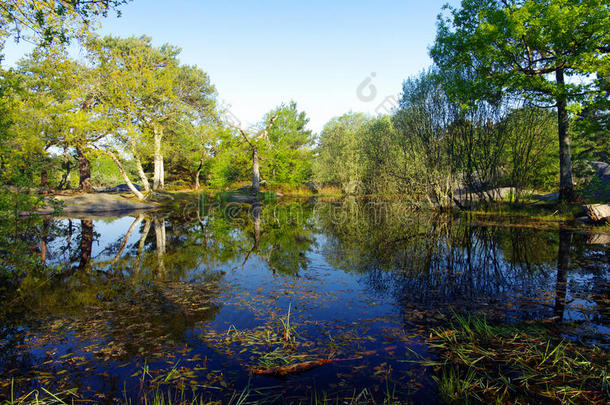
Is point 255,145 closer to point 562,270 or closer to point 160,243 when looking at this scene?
point 160,243

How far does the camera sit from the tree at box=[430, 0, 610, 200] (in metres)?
12.0

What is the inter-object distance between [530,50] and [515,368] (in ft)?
53.6

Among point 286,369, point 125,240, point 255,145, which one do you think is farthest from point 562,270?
point 255,145

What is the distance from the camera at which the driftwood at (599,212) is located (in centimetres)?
1223

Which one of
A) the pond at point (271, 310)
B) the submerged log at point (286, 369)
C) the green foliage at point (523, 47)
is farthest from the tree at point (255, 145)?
the submerged log at point (286, 369)

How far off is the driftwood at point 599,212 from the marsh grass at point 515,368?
12160 mm

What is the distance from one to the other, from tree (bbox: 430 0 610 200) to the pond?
7.20m

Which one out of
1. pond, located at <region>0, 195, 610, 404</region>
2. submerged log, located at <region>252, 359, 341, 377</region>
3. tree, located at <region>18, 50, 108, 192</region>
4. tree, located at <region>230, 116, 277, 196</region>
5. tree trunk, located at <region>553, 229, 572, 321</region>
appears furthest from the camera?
tree, located at <region>230, 116, 277, 196</region>

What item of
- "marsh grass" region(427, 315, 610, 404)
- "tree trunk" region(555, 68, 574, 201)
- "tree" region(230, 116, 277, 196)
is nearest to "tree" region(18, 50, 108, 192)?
"tree" region(230, 116, 277, 196)

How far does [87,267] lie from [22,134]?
21716mm

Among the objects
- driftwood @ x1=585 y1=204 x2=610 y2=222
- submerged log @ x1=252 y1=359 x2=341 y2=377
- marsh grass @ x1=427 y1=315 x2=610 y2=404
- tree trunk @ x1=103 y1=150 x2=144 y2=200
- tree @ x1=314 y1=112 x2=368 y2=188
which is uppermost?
tree @ x1=314 y1=112 x2=368 y2=188

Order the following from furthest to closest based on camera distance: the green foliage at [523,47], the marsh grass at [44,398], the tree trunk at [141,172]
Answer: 1. the tree trunk at [141,172]
2. the green foliage at [523,47]
3. the marsh grass at [44,398]

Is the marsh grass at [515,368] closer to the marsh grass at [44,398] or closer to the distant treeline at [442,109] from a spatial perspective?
the marsh grass at [44,398]

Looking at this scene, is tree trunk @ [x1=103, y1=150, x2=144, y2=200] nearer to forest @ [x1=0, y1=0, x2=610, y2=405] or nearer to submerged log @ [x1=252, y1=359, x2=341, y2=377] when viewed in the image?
forest @ [x1=0, y1=0, x2=610, y2=405]
